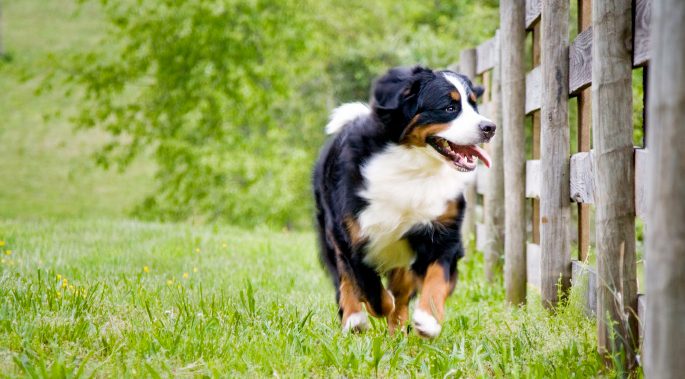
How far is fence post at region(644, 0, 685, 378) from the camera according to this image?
1.92 m

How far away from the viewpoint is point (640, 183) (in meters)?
2.91

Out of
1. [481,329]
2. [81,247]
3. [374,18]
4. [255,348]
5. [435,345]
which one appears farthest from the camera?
[374,18]

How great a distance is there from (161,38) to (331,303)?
30.5 feet

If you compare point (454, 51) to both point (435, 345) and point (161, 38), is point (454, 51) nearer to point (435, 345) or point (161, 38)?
point (161, 38)

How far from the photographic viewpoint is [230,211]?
13391mm

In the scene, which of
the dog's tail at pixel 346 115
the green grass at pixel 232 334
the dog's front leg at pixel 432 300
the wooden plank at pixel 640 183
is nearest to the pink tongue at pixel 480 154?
the dog's front leg at pixel 432 300

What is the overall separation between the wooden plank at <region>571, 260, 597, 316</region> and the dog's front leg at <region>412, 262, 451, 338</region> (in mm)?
665

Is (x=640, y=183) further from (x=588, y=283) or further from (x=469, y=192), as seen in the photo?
(x=469, y=192)

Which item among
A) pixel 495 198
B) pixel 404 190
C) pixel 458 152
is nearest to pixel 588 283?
pixel 458 152

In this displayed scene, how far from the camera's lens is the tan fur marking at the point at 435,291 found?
3.71 metres

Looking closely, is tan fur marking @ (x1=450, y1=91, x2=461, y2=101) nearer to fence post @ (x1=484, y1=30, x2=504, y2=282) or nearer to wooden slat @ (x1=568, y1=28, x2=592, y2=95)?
wooden slat @ (x1=568, y1=28, x2=592, y2=95)

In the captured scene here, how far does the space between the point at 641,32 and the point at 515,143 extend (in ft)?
7.47

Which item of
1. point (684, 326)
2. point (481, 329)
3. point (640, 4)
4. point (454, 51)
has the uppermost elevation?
point (454, 51)

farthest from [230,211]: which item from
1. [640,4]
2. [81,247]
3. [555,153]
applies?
[640,4]
